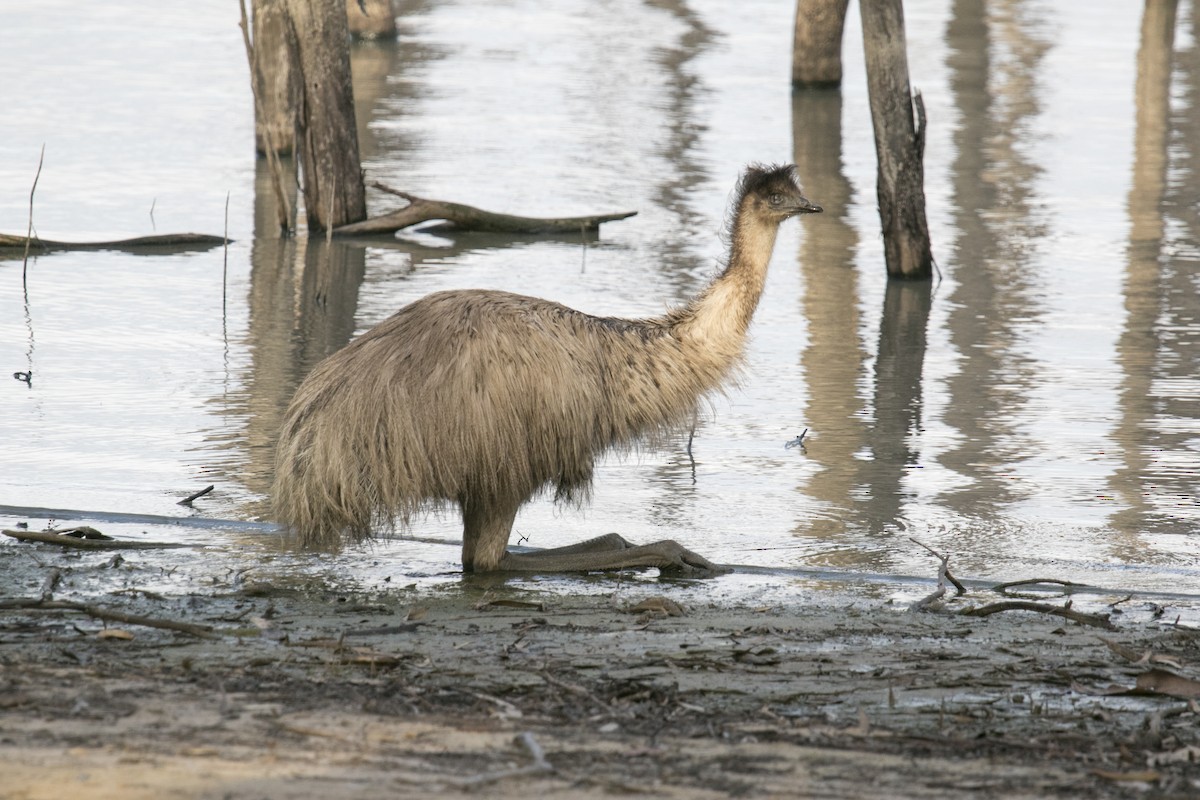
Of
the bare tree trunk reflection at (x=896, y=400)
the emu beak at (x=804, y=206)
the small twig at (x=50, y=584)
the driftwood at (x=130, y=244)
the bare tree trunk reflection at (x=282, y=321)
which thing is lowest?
the bare tree trunk reflection at (x=896, y=400)

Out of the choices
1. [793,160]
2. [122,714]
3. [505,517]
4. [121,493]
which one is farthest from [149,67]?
[122,714]

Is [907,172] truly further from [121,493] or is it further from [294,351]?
[121,493]

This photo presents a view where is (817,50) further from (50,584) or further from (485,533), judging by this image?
(50,584)

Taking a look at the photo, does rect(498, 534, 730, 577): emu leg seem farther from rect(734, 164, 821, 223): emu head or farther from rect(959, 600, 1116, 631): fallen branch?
rect(734, 164, 821, 223): emu head

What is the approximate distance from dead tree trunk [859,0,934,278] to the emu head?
367 cm

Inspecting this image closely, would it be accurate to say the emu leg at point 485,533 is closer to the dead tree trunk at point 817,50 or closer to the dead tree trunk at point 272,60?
the dead tree trunk at point 272,60

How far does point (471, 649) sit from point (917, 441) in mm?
3613

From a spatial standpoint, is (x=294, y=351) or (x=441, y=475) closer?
(x=441, y=475)

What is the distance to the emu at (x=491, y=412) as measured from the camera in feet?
19.7

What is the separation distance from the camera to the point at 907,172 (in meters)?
10.7

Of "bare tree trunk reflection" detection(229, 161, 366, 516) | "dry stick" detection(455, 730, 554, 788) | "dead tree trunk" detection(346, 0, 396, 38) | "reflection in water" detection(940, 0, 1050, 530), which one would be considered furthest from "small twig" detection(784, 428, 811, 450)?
"dead tree trunk" detection(346, 0, 396, 38)

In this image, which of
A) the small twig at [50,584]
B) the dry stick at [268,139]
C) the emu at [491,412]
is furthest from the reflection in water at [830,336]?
the dry stick at [268,139]

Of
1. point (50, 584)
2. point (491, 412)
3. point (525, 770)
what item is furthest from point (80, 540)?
point (525, 770)

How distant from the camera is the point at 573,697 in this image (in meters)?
4.57
